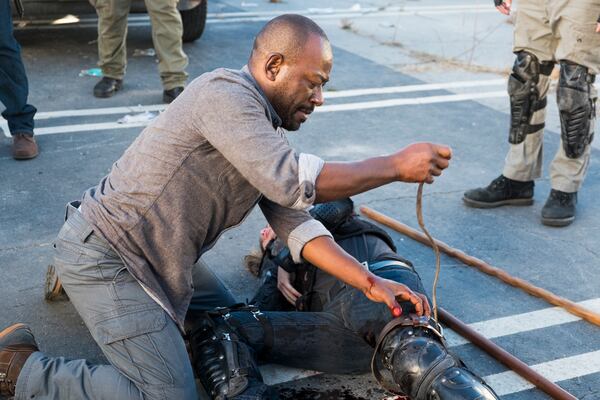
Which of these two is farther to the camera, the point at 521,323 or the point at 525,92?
the point at 525,92

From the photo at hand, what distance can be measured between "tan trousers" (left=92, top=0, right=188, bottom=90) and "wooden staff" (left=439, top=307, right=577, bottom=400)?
330 centimetres

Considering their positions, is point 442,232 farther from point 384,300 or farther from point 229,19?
point 229,19

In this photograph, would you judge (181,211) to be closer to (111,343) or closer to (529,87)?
(111,343)

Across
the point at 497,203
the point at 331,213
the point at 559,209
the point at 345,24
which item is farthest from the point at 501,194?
the point at 345,24

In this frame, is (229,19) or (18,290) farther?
(229,19)

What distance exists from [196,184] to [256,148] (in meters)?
0.32

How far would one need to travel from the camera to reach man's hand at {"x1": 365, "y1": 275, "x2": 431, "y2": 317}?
254 cm

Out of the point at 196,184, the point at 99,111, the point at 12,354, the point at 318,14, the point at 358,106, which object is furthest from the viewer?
the point at 318,14

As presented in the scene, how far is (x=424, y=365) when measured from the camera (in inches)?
97.8

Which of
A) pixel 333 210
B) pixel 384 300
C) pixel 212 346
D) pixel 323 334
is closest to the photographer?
pixel 384 300

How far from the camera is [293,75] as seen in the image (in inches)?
98.8

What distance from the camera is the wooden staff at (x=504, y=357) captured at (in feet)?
9.46

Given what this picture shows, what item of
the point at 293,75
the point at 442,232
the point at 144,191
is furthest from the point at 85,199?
the point at 442,232

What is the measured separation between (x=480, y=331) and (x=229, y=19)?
6508 mm
